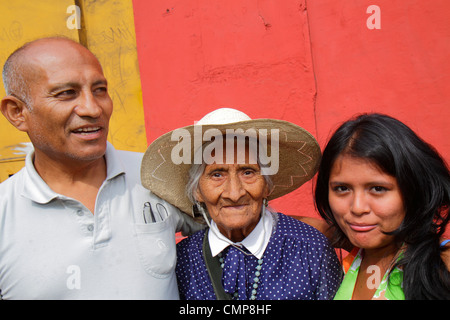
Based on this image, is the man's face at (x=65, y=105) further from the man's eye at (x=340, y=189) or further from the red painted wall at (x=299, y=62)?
the red painted wall at (x=299, y=62)

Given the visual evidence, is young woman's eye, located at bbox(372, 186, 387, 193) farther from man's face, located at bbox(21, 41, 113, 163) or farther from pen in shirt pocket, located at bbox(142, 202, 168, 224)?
man's face, located at bbox(21, 41, 113, 163)

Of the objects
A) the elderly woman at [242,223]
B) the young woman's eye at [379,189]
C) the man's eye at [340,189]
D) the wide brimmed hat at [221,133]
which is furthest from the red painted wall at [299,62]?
the young woman's eye at [379,189]

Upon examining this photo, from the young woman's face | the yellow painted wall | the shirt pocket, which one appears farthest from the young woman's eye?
the yellow painted wall

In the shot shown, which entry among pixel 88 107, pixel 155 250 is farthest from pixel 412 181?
pixel 88 107

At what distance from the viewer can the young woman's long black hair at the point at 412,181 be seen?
1.59 metres

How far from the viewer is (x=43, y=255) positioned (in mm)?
1743

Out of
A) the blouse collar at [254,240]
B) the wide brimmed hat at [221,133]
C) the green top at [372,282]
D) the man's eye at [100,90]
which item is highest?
the man's eye at [100,90]

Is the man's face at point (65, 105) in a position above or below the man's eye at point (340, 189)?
above

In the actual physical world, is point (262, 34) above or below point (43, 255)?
above

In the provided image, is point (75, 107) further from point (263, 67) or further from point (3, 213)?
point (263, 67)

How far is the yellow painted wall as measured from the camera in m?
4.15

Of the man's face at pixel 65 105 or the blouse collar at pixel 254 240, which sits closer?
the man's face at pixel 65 105
